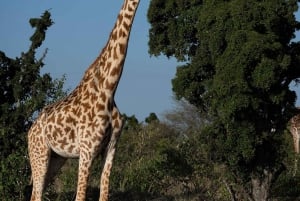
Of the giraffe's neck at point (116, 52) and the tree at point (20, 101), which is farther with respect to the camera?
the tree at point (20, 101)

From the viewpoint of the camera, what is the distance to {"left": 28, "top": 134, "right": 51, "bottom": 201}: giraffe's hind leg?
8.05m

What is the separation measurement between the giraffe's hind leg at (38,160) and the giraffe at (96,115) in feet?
0.62

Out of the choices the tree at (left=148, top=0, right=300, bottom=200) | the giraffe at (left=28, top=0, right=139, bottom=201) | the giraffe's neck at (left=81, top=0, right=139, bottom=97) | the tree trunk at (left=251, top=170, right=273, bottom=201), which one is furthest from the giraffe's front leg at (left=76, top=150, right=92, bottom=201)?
the tree trunk at (left=251, top=170, right=273, bottom=201)

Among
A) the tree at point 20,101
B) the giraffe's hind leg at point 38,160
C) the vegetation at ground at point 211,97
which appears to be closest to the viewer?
the giraffe's hind leg at point 38,160

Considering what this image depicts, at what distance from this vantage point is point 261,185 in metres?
13.2

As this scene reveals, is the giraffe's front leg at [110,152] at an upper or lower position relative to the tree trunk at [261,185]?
lower

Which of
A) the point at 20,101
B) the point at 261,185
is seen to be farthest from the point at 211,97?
the point at 20,101

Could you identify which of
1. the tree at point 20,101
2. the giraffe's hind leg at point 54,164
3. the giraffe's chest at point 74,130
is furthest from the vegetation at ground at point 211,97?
the giraffe's chest at point 74,130

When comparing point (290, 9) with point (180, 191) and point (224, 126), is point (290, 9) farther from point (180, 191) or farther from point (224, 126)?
point (180, 191)

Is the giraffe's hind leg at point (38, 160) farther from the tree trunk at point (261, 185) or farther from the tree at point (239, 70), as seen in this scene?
the tree trunk at point (261, 185)

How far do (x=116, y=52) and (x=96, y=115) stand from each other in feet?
2.24

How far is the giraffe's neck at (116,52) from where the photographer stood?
7.35 metres

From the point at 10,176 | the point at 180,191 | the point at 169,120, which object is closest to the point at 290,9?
the point at 180,191

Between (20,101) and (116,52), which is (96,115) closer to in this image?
(116,52)
